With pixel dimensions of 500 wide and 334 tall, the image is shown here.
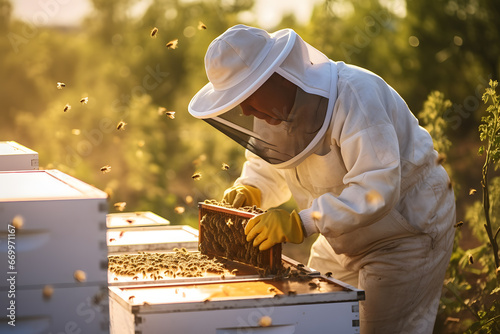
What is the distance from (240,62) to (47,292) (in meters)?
1.26

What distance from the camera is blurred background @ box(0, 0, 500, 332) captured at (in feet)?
31.6

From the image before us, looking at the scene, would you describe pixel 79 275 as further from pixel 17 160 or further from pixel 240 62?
pixel 17 160

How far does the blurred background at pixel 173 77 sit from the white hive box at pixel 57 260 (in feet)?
16.5

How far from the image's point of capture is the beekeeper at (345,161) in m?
2.79

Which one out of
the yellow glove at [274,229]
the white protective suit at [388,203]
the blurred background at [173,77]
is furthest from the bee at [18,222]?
the blurred background at [173,77]

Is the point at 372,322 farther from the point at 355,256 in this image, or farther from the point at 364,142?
the point at 364,142

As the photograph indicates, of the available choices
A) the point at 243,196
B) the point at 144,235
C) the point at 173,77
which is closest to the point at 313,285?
the point at 243,196

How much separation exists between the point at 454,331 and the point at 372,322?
1699 millimetres

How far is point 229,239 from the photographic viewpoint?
305cm

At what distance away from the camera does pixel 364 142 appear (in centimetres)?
280

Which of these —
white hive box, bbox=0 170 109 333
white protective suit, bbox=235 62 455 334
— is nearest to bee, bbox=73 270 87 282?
white hive box, bbox=0 170 109 333

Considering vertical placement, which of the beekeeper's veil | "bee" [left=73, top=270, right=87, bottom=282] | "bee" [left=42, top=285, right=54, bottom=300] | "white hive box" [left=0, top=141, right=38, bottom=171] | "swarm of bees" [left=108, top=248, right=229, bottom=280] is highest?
the beekeeper's veil

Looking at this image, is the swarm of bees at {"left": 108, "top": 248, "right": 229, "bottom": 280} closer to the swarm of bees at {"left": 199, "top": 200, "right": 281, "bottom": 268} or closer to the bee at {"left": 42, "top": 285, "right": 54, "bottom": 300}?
the swarm of bees at {"left": 199, "top": 200, "right": 281, "bottom": 268}

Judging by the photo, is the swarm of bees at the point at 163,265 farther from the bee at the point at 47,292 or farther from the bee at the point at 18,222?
the bee at the point at 18,222
